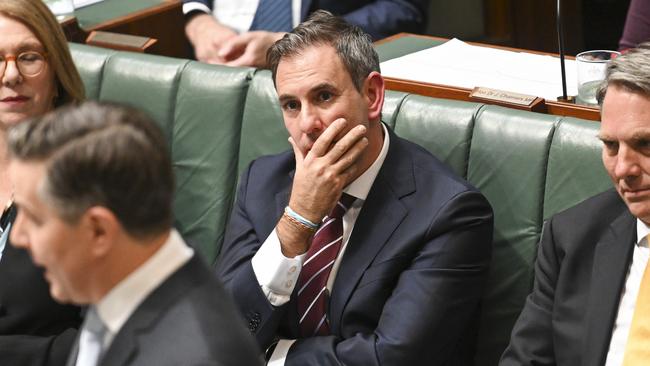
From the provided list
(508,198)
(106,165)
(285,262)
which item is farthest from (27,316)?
(106,165)

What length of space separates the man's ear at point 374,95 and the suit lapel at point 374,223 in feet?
0.28

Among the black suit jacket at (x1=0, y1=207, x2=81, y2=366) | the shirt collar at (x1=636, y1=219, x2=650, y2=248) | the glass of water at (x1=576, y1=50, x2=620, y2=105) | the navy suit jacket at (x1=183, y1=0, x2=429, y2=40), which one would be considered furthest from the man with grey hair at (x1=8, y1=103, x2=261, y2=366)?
the navy suit jacket at (x1=183, y1=0, x2=429, y2=40)

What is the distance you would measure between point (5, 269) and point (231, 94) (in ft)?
2.14

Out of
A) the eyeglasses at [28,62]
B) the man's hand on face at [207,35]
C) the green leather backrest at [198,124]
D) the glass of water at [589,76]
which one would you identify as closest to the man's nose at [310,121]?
the green leather backrest at [198,124]

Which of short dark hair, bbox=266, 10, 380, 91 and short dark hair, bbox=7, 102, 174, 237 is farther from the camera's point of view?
short dark hair, bbox=266, 10, 380, 91

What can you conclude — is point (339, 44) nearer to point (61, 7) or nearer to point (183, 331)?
point (183, 331)

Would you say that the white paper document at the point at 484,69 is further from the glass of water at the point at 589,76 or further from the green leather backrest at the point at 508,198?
the green leather backrest at the point at 508,198

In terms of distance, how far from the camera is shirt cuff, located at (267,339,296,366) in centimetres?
226

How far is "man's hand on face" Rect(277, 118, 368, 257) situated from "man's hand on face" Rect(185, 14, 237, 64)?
3.80 ft

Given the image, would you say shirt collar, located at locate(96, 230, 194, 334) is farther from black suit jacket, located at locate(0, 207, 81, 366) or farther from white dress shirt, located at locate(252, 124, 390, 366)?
black suit jacket, located at locate(0, 207, 81, 366)

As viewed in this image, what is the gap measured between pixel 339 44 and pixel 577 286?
651 mm

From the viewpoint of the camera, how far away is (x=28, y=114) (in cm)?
256

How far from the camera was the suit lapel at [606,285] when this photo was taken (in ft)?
6.57

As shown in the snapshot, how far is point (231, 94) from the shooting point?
269cm
